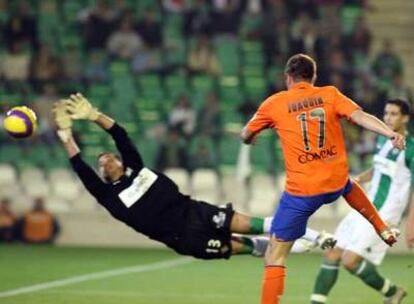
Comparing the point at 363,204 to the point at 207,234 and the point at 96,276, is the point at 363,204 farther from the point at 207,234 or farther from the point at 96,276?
the point at 96,276

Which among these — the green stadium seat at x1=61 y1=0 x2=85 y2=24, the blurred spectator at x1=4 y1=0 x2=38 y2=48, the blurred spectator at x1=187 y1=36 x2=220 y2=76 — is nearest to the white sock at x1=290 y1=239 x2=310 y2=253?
the blurred spectator at x1=187 y1=36 x2=220 y2=76

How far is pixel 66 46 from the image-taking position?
2161 centimetres

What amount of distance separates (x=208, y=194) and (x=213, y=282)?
4.97m

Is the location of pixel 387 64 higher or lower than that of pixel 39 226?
higher

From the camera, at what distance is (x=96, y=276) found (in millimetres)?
14250

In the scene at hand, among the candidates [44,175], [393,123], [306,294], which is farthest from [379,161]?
[44,175]

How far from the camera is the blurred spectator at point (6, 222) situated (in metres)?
18.4

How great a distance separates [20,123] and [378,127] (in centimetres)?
327

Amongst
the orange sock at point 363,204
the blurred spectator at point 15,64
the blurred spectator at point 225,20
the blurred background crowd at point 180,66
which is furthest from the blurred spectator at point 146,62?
the orange sock at point 363,204

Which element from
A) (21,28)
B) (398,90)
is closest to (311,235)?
(398,90)

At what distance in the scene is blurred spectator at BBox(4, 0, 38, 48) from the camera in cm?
2158

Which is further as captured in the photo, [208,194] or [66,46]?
[66,46]

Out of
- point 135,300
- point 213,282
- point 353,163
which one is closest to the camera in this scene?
point 135,300

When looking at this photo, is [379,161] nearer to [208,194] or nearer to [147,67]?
[208,194]
